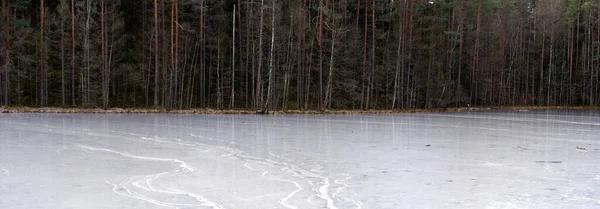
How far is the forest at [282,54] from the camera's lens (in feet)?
115

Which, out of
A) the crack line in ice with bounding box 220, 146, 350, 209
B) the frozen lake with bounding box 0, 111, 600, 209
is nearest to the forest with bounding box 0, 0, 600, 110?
the frozen lake with bounding box 0, 111, 600, 209

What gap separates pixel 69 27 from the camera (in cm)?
3709

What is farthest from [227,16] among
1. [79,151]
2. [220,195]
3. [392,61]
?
[220,195]

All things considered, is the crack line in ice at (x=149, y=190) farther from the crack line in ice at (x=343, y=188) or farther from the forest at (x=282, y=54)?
the forest at (x=282, y=54)

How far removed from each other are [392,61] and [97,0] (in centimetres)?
2184

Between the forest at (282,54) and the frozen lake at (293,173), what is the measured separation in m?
20.2

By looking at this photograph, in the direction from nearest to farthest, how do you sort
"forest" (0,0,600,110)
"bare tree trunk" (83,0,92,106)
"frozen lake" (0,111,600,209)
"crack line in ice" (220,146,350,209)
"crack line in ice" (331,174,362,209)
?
"crack line in ice" (331,174,362,209)
"frozen lake" (0,111,600,209)
"crack line in ice" (220,146,350,209)
"bare tree trunk" (83,0,92,106)
"forest" (0,0,600,110)

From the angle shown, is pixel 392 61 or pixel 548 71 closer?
pixel 392 61

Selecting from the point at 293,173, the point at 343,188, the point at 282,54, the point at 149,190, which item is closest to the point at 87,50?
the point at 282,54

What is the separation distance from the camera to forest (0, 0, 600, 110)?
35094 millimetres

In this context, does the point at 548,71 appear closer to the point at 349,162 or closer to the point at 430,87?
the point at 430,87

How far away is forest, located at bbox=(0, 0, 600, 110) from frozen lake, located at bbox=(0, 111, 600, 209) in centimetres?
2020

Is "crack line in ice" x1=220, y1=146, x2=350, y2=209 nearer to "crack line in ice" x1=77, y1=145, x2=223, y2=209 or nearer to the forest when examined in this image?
"crack line in ice" x1=77, y1=145, x2=223, y2=209

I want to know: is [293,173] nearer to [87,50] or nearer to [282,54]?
[87,50]
